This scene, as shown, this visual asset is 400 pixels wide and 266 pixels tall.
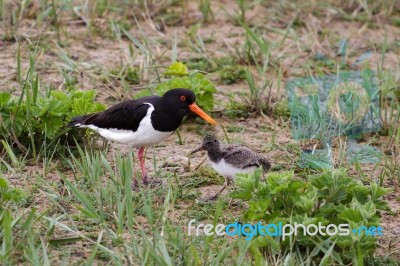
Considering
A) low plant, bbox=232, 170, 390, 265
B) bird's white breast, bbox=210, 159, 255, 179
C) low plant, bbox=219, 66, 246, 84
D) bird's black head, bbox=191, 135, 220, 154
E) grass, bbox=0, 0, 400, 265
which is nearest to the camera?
low plant, bbox=232, 170, 390, 265

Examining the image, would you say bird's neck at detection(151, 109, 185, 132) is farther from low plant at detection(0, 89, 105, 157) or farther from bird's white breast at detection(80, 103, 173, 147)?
low plant at detection(0, 89, 105, 157)

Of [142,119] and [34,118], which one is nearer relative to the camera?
[142,119]

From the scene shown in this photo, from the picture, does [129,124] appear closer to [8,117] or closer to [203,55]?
[8,117]

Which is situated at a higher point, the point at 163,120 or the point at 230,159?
the point at 163,120

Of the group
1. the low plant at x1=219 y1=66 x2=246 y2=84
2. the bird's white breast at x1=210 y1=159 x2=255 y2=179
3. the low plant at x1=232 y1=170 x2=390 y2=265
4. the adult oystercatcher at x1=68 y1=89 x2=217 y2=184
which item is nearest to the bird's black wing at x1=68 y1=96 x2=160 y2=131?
the adult oystercatcher at x1=68 y1=89 x2=217 y2=184

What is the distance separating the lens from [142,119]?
6.42 m

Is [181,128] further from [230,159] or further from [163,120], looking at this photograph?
[230,159]

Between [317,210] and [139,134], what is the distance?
1.66 meters

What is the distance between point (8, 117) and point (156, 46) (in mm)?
2558

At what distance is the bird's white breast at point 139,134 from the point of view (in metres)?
6.37

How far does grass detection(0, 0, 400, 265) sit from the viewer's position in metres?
5.14

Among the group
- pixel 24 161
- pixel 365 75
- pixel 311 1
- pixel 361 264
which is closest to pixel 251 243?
pixel 361 264

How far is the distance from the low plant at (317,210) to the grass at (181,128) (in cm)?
4

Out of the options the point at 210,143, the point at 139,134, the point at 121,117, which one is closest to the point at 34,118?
the point at 121,117
